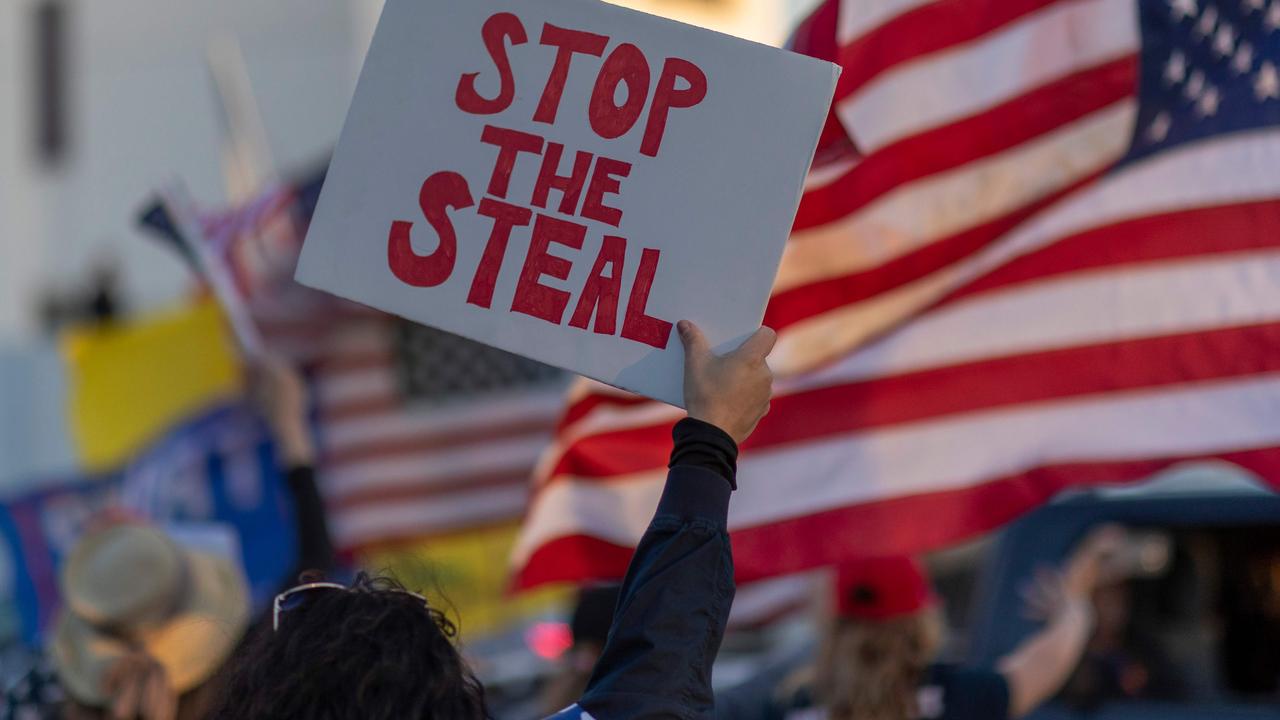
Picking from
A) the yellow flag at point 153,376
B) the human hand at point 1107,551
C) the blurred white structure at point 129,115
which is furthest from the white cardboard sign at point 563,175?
the blurred white structure at point 129,115

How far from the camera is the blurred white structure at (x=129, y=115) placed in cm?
2406

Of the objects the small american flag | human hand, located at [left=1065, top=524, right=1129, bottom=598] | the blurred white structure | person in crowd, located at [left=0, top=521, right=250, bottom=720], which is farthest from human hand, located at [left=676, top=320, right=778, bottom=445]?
the blurred white structure

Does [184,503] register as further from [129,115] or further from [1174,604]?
[129,115]

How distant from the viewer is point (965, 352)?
4168mm

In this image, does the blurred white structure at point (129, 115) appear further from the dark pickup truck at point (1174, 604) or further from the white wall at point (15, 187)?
the dark pickup truck at point (1174, 604)

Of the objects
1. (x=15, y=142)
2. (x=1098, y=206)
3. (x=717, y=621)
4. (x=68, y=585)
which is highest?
(x=15, y=142)

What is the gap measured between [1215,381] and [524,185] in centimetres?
214

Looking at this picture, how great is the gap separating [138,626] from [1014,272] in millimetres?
2318

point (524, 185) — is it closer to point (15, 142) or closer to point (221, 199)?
point (221, 199)

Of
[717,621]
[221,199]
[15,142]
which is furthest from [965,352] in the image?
[15,142]

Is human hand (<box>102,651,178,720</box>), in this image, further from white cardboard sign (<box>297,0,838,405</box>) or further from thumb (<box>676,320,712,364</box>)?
thumb (<box>676,320,712,364</box>)

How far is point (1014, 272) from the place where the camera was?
4.16 meters

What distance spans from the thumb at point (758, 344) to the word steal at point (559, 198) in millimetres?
198

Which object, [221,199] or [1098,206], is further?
[221,199]
